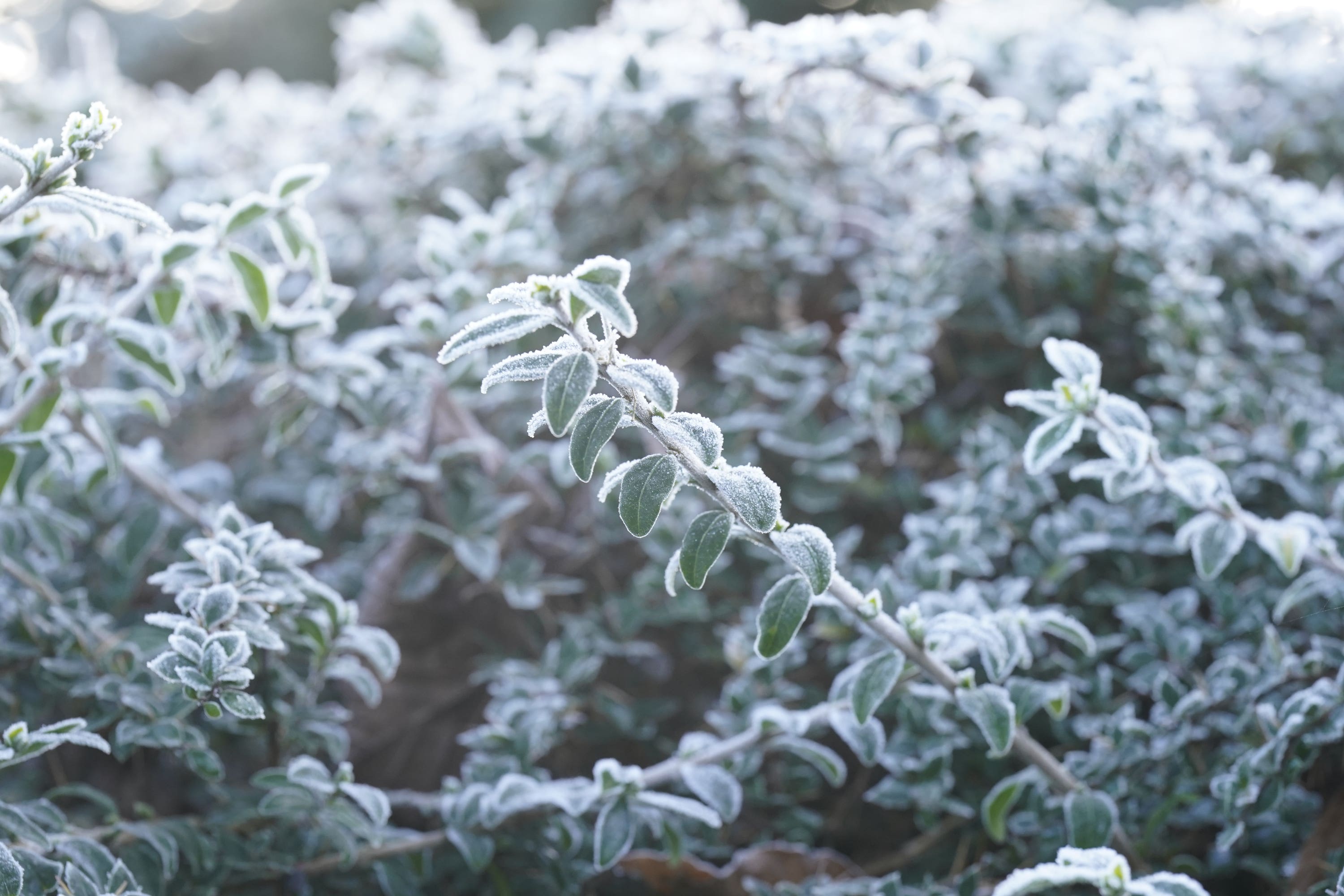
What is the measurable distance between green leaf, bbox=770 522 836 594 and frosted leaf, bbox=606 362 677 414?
18cm

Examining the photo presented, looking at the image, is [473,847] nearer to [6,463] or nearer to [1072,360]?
[6,463]

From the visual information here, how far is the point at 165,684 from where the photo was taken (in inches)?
51.6

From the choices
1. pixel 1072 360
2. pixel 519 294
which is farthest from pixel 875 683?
pixel 519 294

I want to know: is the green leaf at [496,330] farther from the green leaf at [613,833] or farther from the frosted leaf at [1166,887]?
the frosted leaf at [1166,887]

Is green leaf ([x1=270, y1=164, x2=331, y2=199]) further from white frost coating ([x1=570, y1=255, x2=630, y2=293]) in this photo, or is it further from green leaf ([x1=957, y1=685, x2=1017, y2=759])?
green leaf ([x1=957, y1=685, x2=1017, y2=759])

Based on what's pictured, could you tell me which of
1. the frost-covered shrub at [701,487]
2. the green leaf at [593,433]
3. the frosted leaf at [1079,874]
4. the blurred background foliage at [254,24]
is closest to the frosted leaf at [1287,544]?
the frost-covered shrub at [701,487]

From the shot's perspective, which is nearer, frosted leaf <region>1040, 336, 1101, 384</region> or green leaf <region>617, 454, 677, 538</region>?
green leaf <region>617, 454, 677, 538</region>

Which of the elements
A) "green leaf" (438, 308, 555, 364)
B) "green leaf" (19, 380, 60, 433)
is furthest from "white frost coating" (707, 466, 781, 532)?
"green leaf" (19, 380, 60, 433)

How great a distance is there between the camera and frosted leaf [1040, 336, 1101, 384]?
1.27m

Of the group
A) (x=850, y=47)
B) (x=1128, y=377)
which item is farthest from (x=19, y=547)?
(x=1128, y=377)

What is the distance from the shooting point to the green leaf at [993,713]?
1138mm

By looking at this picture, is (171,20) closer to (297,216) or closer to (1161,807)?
(297,216)

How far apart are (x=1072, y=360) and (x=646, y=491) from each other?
594 millimetres

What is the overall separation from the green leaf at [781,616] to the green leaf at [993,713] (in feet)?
0.76
